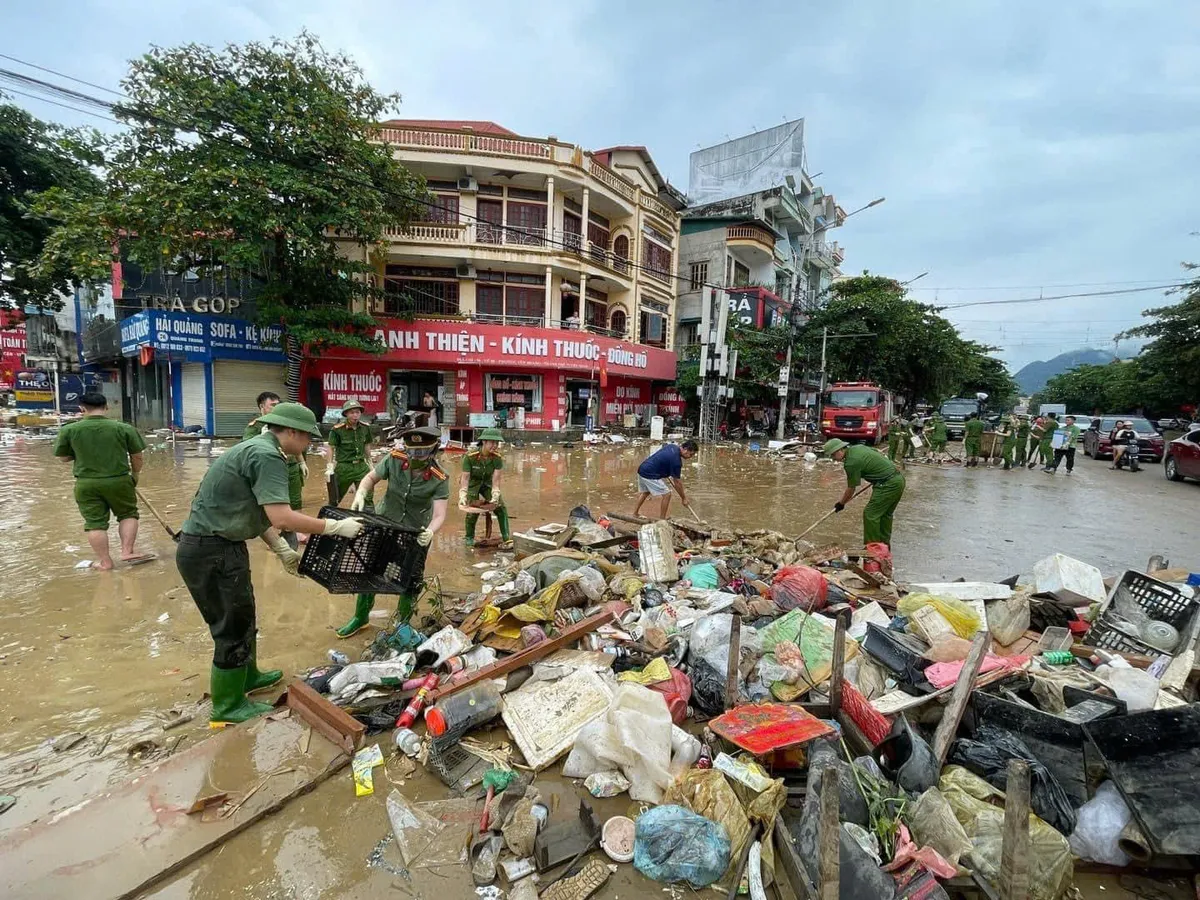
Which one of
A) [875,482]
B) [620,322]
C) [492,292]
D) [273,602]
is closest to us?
[273,602]

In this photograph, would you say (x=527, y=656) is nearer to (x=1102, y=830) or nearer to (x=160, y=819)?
(x=160, y=819)

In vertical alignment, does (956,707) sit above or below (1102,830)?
above

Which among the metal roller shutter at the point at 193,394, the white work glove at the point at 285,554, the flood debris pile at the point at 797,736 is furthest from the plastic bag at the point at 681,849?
the metal roller shutter at the point at 193,394

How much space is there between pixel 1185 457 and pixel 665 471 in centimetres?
1577

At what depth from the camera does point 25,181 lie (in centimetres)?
1842

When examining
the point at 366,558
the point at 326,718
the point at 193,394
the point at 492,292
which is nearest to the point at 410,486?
the point at 366,558

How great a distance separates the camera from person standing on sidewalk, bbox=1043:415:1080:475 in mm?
14555

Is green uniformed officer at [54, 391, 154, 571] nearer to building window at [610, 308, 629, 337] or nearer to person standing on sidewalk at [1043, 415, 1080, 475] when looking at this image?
person standing on sidewalk at [1043, 415, 1080, 475]

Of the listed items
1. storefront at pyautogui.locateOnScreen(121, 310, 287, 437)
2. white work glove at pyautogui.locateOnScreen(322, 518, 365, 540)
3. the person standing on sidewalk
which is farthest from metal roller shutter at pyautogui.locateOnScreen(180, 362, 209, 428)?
the person standing on sidewalk

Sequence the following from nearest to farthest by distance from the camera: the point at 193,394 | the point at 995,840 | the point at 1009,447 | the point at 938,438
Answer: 1. the point at 995,840
2. the point at 1009,447
3. the point at 193,394
4. the point at 938,438

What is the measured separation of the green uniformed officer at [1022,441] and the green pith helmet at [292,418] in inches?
801

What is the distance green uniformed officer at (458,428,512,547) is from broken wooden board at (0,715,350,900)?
3686mm

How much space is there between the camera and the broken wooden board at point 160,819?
197cm

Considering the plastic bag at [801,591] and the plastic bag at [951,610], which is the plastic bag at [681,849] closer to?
the plastic bag at [801,591]
